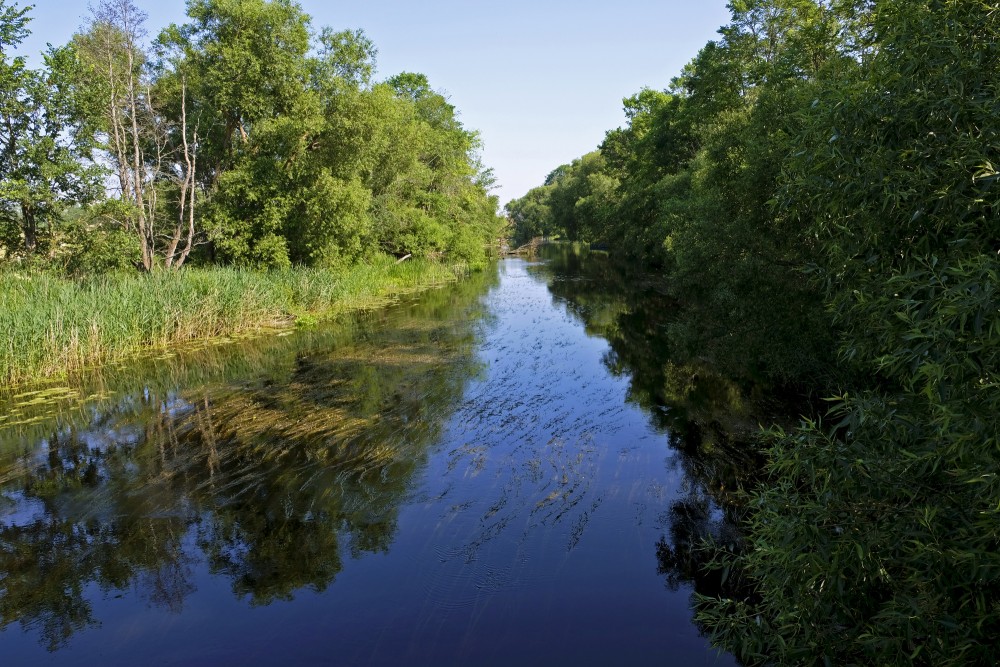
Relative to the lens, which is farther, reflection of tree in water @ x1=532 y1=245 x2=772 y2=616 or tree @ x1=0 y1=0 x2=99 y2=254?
tree @ x1=0 y1=0 x2=99 y2=254

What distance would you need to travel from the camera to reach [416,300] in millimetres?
30344

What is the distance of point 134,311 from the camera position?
17.2 m

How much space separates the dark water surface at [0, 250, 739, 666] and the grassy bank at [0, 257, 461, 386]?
1.13 metres

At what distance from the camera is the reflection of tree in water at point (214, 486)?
6.94 metres

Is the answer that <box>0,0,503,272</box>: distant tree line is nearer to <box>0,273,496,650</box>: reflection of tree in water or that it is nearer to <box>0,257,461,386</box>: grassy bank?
<box>0,257,461,386</box>: grassy bank

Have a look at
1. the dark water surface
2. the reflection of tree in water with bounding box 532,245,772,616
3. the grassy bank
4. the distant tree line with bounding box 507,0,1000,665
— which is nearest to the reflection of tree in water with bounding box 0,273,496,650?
the dark water surface

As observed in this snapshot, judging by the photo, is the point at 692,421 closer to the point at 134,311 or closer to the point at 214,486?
the point at 214,486

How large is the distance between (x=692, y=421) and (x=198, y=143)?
83.0 ft

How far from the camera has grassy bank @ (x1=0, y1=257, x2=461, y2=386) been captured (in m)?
14.3

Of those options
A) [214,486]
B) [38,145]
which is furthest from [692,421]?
[38,145]

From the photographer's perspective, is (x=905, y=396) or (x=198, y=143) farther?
(x=198, y=143)

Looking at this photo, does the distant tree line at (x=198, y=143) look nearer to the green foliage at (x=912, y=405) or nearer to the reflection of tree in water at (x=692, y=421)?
the reflection of tree in water at (x=692, y=421)

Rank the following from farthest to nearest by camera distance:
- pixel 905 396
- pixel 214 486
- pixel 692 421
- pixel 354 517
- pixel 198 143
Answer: pixel 198 143
pixel 692 421
pixel 214 486
pixel 354 517
pixel 905 396

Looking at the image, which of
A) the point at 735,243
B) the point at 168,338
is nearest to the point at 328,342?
the point at 168,338
